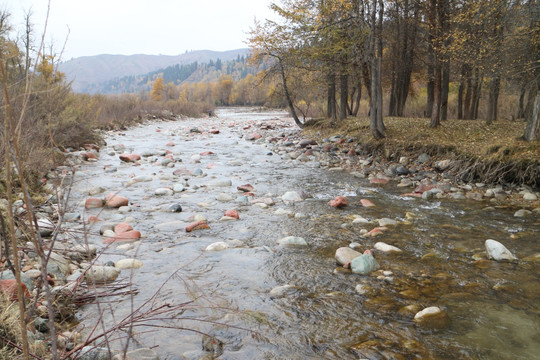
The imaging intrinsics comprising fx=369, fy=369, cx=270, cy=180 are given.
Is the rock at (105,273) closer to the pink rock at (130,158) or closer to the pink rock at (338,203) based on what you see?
the pink rock at (338,203)

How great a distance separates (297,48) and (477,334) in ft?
46.9

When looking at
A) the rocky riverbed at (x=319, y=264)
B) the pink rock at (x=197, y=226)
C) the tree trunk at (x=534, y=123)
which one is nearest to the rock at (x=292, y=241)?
the rocky riverbed at (x=319, y=264)

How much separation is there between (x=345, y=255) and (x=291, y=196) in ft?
10.8

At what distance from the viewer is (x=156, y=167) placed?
36.0 ft

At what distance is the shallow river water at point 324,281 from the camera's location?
3.00m

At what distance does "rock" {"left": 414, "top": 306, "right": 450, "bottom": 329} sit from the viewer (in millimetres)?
3244

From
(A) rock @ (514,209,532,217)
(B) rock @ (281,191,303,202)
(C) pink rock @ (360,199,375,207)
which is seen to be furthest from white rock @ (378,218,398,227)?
(A) rock @ (514,209,532,217)

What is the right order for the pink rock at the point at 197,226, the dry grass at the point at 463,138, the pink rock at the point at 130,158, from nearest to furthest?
1. the pink rock at the point at 197,226
2. the dry grass at the point at 463,138
3. the pink rock at the point at 130,158

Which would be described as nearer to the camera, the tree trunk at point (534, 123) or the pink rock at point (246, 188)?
the pink rock at point (246, 188)

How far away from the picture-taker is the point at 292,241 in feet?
17.1

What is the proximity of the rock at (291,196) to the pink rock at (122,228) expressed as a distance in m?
3.19

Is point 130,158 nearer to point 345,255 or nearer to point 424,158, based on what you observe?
point 424,158

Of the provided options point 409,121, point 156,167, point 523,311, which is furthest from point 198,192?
point 409,121

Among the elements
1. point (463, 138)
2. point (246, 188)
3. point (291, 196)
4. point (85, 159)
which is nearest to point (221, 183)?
point (246, 188)
